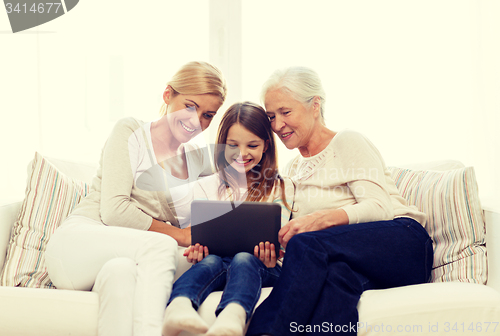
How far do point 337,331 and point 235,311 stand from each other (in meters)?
0.25

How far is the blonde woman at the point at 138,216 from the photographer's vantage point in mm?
976

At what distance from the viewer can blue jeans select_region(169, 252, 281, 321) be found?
3.19 feet

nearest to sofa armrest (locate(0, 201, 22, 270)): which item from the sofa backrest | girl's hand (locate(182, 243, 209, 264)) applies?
the sofa backrest

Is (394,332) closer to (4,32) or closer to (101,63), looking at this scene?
(101,63)

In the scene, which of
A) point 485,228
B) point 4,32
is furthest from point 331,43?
point 4,32

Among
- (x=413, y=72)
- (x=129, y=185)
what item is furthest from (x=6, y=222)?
(x=413, y=72)

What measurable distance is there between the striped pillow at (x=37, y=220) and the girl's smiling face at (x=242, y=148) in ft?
2.02

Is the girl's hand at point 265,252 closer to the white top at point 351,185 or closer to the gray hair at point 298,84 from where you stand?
the white top at point 351,185

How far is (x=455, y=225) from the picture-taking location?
49.9 inches

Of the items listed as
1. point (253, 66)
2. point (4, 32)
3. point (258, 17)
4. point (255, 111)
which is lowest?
point (255, 111)

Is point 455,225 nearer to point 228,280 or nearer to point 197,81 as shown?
point 228,280

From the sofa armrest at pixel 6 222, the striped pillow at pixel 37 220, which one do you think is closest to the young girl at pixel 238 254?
the striped pillow at pixel 37 220

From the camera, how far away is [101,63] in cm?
223

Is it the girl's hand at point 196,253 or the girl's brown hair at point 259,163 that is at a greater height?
the girl's brown hair at point 259,163
